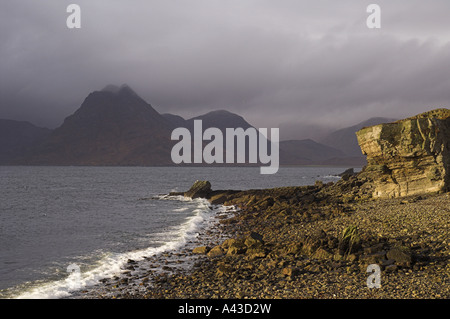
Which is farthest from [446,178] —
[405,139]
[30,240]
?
[30,240]

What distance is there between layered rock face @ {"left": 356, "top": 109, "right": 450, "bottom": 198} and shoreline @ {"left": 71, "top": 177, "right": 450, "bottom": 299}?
6.31 m

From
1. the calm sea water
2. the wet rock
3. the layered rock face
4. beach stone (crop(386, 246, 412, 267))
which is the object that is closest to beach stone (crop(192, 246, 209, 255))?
the calm sea water

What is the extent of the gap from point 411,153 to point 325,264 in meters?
21.5

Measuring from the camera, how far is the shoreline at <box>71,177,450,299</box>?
1233 centimetres

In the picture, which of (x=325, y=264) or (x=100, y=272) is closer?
(x=325, y=264)

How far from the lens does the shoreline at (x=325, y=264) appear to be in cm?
1233

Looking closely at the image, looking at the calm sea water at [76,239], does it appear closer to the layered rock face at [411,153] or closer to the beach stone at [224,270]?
the beach stone at [224,270]

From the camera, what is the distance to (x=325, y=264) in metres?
15.4

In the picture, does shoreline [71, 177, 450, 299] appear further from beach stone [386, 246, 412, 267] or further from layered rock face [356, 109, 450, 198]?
layered rock face [356, 109, 450, 198]

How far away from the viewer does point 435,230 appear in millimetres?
18422

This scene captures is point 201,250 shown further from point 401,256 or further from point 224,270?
point 401,256

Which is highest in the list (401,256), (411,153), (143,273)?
(411,153)

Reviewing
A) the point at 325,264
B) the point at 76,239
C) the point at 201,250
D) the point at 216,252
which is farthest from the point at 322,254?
the point at 76,239
